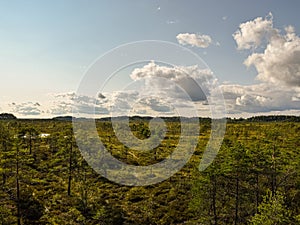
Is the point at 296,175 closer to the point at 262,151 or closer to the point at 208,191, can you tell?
the point at 262,151

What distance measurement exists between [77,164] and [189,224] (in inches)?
991

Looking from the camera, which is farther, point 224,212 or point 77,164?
point 77,164

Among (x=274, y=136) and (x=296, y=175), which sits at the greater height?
(x=274, y=136)

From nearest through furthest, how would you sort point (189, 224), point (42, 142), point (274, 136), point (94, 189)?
point (189, 224) → point (274, 136) → point (94, 189) → point (42, 142)

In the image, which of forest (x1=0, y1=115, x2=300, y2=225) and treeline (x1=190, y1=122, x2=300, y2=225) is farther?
treeline (x1=190, y1=122, x2=300, y2=225)

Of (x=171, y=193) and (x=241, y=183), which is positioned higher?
(x=241, y=183)

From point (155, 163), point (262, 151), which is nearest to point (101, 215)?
point (262, 151)

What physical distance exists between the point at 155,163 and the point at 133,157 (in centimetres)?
674

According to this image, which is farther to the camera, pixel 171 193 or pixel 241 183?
pixel 171 193

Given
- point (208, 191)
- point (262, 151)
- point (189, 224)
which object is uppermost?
point (262, 151)

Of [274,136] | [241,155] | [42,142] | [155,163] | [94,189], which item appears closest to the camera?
[241,155]

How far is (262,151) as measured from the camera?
41.0 m

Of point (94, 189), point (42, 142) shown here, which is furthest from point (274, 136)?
point (42, 142)

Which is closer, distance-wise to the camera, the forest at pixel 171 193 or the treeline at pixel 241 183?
the forest at pixel 171 193
